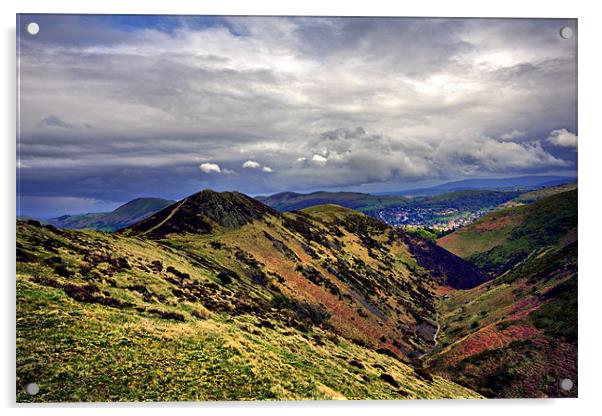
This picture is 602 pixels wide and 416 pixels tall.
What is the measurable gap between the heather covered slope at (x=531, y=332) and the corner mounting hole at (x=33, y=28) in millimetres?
29187

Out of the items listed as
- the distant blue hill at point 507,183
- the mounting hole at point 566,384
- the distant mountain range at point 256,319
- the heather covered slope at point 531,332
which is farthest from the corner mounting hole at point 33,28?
the mounting hole at point 566,384

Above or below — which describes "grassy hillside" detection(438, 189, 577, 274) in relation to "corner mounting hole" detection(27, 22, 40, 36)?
below

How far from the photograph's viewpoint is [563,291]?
21.8 m

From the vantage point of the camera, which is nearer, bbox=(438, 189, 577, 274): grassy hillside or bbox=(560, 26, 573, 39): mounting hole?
bbox=(560, 26, 573, 39): mounting hole

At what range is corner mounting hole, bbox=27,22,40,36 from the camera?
18.3m

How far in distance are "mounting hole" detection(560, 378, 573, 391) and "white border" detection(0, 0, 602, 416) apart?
0.53m

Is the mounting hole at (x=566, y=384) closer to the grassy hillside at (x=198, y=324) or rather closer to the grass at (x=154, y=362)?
the grassy hillside at (x=198, y=324)

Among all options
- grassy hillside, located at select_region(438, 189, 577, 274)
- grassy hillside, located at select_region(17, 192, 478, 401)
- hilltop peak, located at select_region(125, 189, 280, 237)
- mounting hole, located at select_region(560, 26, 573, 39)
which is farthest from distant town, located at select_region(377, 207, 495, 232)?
mounting hole, located at select_region(560, 26, 573, 39)

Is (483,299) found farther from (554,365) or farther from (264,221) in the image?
(264,221)

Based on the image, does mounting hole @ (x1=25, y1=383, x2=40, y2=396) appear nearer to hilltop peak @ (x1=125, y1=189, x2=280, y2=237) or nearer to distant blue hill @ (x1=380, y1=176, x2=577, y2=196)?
hilltop peak @ (x1=125, y1=189, x2=280, y2=237)

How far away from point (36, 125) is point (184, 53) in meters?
8.51

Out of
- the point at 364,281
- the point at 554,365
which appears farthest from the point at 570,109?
the point at 364,281

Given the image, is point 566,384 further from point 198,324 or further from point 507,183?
point 198,324

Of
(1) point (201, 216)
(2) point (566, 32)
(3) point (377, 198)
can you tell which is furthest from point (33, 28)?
(3) point (377, 198)
